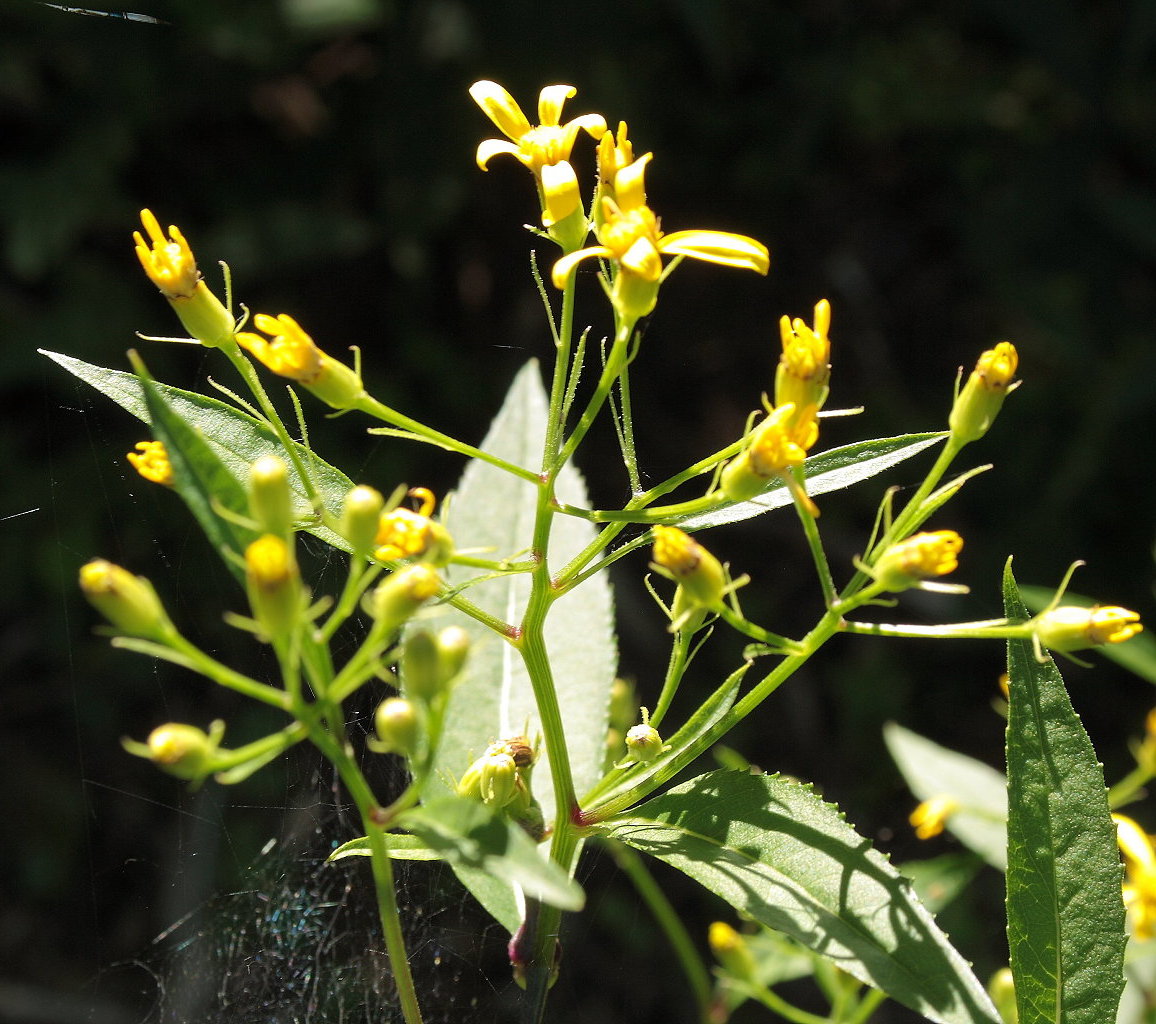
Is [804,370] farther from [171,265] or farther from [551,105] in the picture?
[171,265]

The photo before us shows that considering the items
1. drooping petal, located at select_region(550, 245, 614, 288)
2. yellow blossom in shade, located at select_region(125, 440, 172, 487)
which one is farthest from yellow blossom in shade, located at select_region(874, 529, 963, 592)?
yellow blossom in shade, located at select_region(125, 440, 172, 487)

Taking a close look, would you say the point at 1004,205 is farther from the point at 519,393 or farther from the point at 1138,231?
the point at 519,393

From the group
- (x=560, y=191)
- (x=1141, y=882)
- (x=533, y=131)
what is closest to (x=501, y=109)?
(x=533, y=131)

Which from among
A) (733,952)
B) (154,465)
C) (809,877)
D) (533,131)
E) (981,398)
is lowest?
(733,952)

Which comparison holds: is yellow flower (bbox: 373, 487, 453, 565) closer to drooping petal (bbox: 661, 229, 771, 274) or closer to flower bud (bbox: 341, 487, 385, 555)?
flower bud (bbox: 341, 487, 385, 555)

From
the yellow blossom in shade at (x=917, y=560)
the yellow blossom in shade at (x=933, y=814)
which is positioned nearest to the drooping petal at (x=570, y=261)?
the yellow blossom in shade at (x=917, y=560)

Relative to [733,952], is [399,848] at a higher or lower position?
Result: higher
